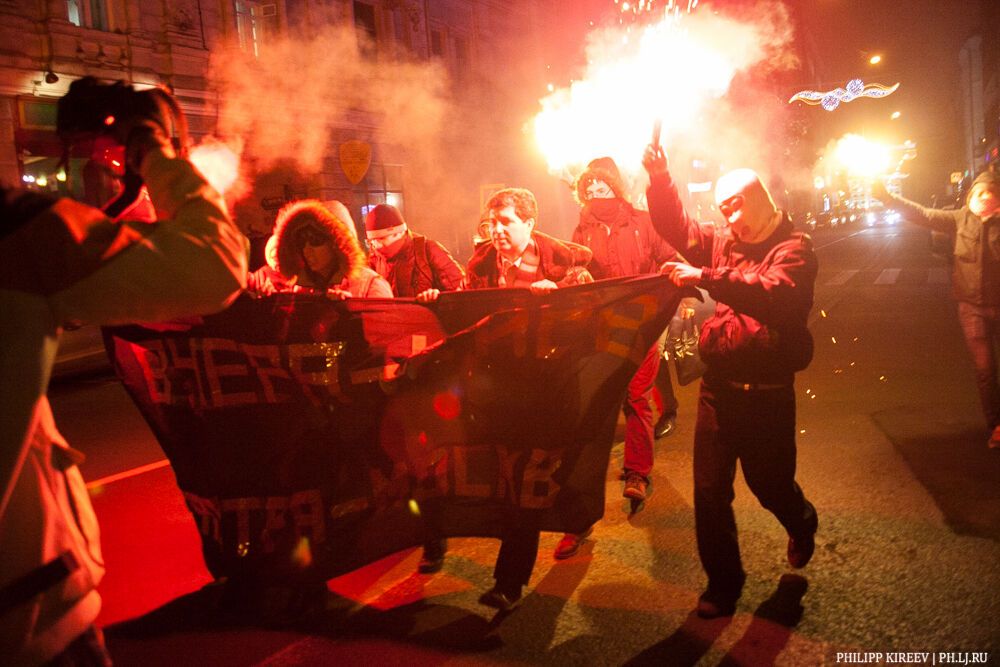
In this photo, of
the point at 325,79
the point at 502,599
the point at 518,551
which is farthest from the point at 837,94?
the point at 325,79

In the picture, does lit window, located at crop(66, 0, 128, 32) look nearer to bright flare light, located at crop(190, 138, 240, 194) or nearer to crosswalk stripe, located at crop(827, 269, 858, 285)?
bright flare light, located at crop(190, 138, 240, 194)

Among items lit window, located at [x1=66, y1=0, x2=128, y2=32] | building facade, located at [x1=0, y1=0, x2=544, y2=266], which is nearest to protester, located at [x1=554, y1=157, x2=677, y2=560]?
building facade, located at [x1=0, y1=0, x2=544, y2=266]

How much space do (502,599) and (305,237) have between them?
84.2 inches

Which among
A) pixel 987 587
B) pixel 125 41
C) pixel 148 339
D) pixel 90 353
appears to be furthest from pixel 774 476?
pixel 125 41

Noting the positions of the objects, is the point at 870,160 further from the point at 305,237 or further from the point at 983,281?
the point at 305,237

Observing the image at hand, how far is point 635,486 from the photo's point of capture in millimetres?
4855

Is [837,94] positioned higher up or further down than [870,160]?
higher up

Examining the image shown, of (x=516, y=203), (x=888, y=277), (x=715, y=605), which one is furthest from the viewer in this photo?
(x=888, y=277)

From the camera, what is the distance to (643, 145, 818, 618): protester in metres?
3.40

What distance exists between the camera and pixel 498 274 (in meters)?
4.86

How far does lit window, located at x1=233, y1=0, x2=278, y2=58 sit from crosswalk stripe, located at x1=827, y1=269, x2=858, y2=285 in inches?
629

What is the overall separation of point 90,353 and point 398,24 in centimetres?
1580

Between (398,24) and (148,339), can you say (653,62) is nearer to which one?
(148,339)

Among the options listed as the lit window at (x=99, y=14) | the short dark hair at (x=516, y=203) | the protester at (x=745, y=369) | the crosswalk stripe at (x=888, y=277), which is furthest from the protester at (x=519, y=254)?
the lit window at (x=99, y=14)
